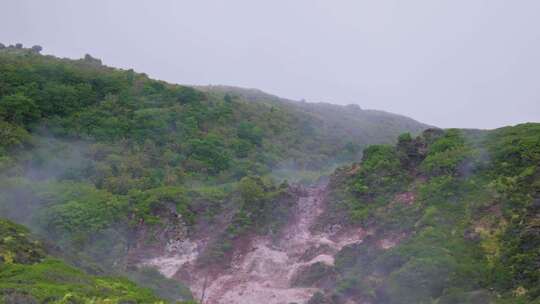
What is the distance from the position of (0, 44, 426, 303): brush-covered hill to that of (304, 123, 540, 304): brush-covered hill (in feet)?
15.5

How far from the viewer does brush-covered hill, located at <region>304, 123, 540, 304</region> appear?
16609 millimetres

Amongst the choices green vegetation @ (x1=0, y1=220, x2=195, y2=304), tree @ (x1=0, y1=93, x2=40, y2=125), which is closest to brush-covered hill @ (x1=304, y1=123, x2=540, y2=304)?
green vegetation @ (x1=0, y1=220, x2=195, y2=304)

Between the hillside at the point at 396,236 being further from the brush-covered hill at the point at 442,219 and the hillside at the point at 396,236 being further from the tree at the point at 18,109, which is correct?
the tree at the point at 18,109

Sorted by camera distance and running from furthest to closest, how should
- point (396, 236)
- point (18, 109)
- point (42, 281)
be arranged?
point (18, 109), point (396, 236), point (42, 281)

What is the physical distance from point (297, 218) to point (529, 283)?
35.8ft

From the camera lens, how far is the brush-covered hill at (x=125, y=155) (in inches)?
883

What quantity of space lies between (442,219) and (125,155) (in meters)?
16.3

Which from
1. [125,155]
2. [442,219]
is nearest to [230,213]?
[125,155]

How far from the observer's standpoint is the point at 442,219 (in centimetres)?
2031

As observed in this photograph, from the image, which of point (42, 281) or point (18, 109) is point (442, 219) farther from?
point (18, 109)

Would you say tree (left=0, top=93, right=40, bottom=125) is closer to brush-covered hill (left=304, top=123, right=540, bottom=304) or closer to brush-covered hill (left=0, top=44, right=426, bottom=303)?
brush-covered hill (left=0, top=44, right=426, bottom=303)

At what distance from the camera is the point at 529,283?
50.0 feet

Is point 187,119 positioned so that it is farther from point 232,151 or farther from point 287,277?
point 287,277

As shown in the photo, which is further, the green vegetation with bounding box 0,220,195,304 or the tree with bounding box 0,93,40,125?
the tree with bounding box 0,93,40,125
